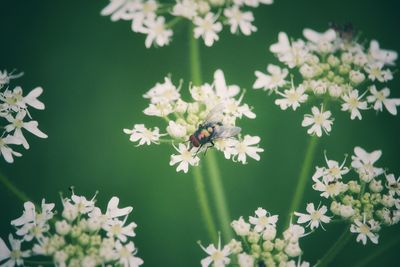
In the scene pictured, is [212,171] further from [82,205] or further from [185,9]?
[185,9]

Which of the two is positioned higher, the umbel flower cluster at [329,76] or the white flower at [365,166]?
the umbel flower cluster at [329,76]

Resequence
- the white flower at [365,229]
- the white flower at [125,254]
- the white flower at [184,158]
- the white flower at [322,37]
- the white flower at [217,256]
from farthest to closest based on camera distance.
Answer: the white flower at [322,37] → the white flower at [184,158] → the white flower at [365,229] → the white flower at [217,256] → the white flower at [125,254]

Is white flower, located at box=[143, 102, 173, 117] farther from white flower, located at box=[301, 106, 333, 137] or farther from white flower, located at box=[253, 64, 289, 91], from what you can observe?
white flower, located at box=[301, 106, 333, 137]

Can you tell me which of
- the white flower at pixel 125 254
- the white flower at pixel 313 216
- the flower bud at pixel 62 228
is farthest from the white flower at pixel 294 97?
the flower bud at pixel 62 228

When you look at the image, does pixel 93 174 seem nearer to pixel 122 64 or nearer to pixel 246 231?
pixel 122 64

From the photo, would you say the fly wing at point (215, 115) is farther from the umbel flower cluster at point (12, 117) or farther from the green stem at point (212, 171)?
the umbel flower cluster at point (12, 117)

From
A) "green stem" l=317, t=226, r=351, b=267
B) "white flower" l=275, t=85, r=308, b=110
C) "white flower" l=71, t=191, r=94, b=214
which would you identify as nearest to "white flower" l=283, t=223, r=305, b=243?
"green stem" l=317, t=226, r=351, b=267
